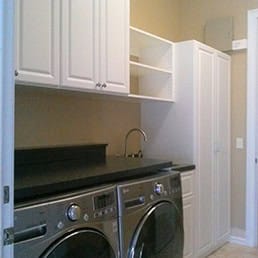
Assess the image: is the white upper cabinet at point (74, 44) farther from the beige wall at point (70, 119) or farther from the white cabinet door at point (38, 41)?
the beige wall at point (70, 119)

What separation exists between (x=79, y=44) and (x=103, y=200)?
1026mm

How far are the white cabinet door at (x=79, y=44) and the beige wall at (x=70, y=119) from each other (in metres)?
0.23

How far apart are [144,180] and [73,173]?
18.4 inches

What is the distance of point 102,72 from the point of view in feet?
7.73

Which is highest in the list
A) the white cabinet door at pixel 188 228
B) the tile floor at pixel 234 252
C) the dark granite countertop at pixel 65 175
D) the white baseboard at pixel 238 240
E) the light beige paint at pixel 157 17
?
the light beige paint at pixel 157 17

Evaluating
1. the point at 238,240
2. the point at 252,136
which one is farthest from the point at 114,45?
the point at 238,240

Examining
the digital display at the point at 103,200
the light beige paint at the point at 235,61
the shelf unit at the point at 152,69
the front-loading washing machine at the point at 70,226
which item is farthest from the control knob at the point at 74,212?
the light beige paint at the point at 235,61

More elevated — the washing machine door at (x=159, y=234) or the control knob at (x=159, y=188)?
the control knob at (x=159, y=188)

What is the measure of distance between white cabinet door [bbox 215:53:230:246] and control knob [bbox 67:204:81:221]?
2.22 m

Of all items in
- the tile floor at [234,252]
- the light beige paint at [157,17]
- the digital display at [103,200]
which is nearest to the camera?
the digital display at [103,200]

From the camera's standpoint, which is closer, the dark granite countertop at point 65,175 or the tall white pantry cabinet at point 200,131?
the dark granite countertop at point 65,175

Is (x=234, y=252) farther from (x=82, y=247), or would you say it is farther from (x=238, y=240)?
(x=82, y=247)

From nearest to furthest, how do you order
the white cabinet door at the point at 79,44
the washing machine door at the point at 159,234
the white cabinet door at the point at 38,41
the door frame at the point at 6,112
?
the door frame at the point at 6,112, the white cabinet door at the point at 38,41, the washing machine door at the point at 159,234, the white cabinet door at the point at 79,44

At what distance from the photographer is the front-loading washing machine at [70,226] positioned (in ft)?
4.41
